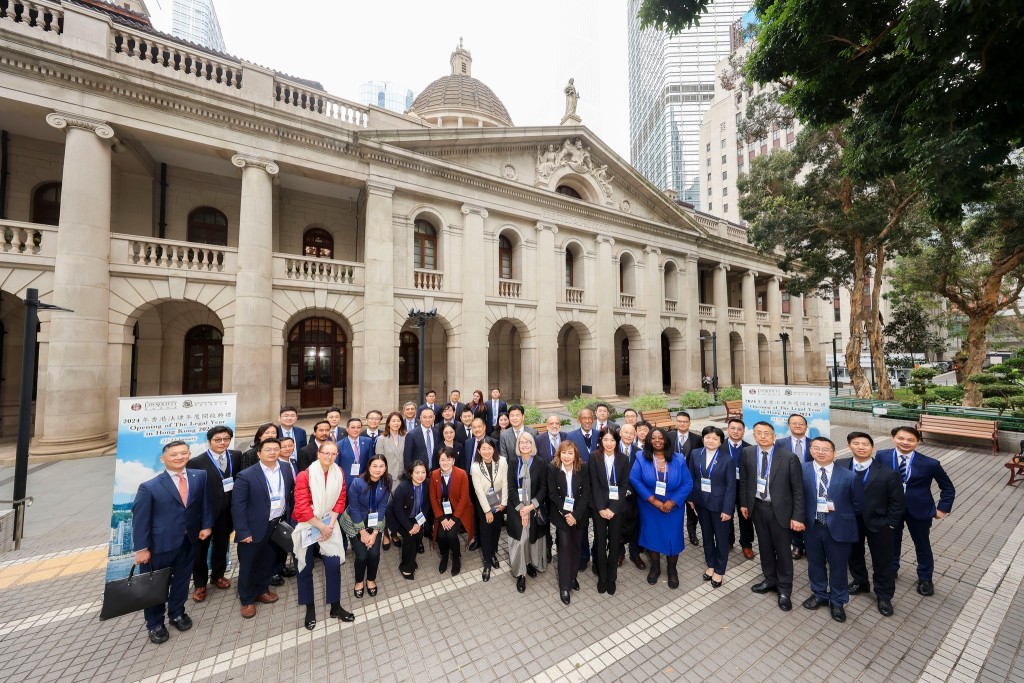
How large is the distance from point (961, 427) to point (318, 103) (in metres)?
22.9

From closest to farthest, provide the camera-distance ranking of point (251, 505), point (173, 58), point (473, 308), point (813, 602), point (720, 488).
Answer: point (251, 505) → point (813, 602) → point (720, 488) → point (173, 58) → point (473, 308)

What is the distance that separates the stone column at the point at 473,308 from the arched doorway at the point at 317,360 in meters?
5.90

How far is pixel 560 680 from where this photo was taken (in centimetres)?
346

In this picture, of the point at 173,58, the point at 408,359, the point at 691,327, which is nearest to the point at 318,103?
the point at 173,58

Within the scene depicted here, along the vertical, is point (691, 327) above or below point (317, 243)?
below

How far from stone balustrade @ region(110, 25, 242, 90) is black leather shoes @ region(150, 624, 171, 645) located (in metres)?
14.6

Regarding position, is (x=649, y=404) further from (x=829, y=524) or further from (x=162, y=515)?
(x=162, y=515)

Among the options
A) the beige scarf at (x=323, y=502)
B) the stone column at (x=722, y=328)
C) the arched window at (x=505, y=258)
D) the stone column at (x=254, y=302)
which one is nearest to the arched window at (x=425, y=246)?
the arched window at (x=505, y=258)

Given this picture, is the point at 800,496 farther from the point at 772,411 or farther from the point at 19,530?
the point at 19,530

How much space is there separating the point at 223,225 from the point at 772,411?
18731 mm

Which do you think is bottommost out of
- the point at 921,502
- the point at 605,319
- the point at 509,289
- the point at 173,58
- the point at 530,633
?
the point at 530,633

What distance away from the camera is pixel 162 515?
3789mm

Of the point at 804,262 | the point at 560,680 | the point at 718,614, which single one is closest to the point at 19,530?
the point at 560,680

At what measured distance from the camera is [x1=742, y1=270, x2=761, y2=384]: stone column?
26378mm
